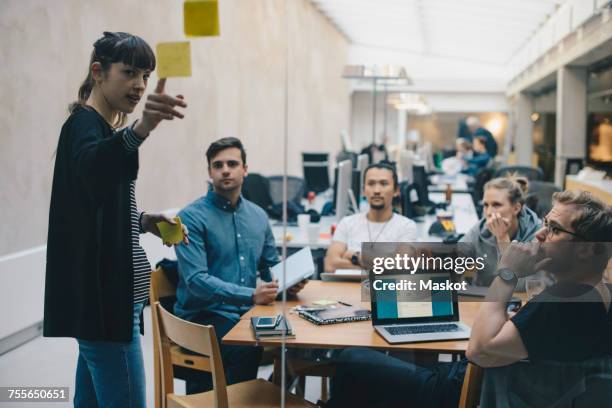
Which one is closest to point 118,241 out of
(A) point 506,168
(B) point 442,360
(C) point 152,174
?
(B) point 442,360

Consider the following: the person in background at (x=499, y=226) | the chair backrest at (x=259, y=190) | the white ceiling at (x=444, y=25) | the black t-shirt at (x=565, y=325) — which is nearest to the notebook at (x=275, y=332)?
the person in background at (x=499, y=226)

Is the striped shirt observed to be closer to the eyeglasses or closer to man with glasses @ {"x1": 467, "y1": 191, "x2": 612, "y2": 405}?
man with glasses @ {"x1": 467, "y1": 191, "x2": 612, "y2": 405}

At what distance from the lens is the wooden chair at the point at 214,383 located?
1.95 metres

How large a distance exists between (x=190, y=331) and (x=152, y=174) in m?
2.82

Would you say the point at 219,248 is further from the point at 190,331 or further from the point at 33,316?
the point at 33,316

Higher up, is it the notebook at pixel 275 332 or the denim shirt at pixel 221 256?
the denim shirt at pixel 221 256

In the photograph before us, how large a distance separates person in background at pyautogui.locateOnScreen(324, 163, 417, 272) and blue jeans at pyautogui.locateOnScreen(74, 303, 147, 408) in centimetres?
176

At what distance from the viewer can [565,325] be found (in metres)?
1.70

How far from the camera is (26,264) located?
12.3 ft

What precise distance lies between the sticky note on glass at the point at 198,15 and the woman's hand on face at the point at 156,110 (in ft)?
1.36

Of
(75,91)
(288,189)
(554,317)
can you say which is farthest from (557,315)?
(288,189)

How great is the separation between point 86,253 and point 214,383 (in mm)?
576

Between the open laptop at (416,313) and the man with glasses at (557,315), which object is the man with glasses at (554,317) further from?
the open laptop at (416,313)

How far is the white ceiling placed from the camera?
22.7ft
